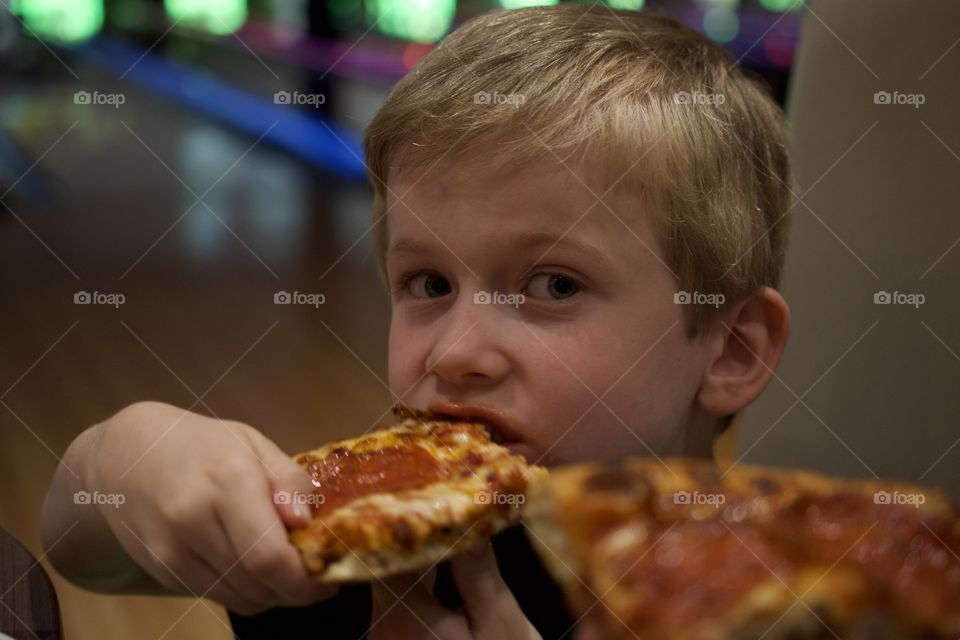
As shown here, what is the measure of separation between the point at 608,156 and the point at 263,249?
199 cm

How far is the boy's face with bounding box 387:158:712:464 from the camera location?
88 cm

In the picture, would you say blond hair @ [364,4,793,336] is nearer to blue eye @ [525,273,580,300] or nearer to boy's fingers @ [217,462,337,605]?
blue eye @ [525,273,580,300]

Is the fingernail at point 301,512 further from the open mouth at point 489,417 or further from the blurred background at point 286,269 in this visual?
the blurred background at point 286,269

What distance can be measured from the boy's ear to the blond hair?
0.08ft

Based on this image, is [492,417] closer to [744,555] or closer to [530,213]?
[530,213]

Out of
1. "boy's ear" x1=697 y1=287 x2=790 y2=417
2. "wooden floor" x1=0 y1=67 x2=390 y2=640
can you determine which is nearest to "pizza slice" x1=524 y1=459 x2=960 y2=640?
"boy's ear" x1=697 y1=287 x2=790 y2=417

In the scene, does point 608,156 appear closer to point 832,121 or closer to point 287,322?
point 832,121

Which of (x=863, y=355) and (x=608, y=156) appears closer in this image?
(x=608, y=156)

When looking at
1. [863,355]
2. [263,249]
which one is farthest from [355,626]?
[263,249]

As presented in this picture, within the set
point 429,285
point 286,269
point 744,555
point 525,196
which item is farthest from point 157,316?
point 744,555

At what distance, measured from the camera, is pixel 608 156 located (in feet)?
3.02

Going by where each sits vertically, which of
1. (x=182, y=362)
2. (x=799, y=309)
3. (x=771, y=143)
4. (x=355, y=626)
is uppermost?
(x=771, y=143)

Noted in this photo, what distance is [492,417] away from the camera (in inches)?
34.3

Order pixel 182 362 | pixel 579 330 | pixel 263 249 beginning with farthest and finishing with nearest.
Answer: pixel 263 249
pixel 182 362
pixel 579 330
